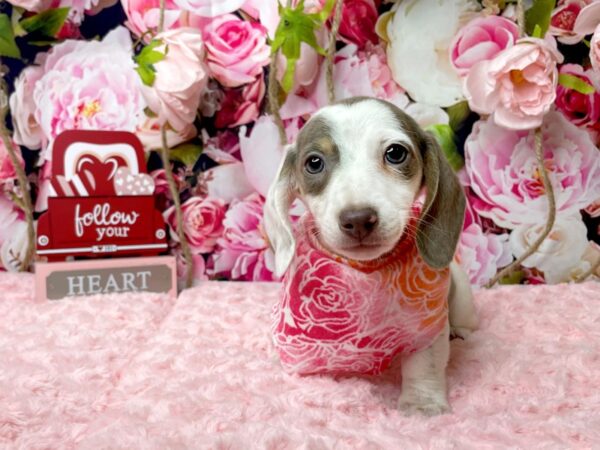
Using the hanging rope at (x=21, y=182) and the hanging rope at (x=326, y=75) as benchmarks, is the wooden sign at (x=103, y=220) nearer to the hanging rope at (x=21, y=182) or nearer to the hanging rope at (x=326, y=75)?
the hanging rope at (x=21, y=182)

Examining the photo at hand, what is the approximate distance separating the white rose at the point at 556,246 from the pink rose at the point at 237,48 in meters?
1.05

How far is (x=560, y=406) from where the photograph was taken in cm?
95

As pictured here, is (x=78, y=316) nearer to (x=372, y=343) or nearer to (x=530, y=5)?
(x=372, y=343)

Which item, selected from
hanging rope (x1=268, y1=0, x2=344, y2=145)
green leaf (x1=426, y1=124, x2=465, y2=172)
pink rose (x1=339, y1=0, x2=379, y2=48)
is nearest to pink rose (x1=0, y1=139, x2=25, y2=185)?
hanging rope (x1=268, y1=0, x2=344, y2=145)

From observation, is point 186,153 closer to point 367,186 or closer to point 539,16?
point 367,186

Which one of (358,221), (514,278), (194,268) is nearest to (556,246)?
(514,278)

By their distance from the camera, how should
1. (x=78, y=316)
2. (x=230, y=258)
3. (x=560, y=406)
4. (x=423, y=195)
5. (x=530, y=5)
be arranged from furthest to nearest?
1. (x=230, y=258)
2. (x=530, y=5)
3. (x=78, y=316)
4. (x=423, y=195)
5. (x=560, y=406)

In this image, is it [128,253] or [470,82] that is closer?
[470,82]

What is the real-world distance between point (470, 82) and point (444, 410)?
3.26ft

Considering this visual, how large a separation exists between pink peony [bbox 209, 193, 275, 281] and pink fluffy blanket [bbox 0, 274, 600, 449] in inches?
10.6

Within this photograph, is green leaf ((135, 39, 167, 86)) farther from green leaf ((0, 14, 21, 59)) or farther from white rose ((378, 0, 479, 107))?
white rose ((378, 0, 479, 107))

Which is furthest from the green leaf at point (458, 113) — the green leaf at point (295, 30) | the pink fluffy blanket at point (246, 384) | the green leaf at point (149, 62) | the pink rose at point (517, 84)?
the green leaf at point (149, 62)

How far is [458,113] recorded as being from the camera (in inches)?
65.9

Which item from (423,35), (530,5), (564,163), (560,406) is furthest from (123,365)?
(530,5)
